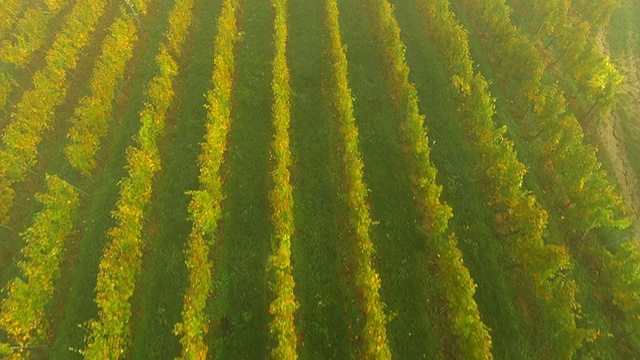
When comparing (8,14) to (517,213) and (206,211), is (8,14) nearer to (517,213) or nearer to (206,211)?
(206,211)

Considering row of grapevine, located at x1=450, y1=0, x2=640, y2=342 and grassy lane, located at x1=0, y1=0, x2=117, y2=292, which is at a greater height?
row of grapevine, located at x1=450, y1=0, x2=640, y2=342

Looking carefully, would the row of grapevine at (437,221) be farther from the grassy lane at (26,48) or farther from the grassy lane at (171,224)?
the grassy lane at (26,48)

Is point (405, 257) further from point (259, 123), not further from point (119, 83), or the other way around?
point (119, 83)

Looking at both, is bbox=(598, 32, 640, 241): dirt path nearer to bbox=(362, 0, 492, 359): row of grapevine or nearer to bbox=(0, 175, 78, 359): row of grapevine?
bbox=(362, 0, 492, 359): row of grapevine

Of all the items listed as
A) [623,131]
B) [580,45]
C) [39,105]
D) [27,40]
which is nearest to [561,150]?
[623,131]

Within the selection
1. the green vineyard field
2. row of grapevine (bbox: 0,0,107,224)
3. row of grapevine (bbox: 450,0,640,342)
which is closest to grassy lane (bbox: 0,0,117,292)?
the green vineyard field

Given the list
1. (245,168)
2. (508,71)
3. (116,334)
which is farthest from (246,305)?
(508,71)

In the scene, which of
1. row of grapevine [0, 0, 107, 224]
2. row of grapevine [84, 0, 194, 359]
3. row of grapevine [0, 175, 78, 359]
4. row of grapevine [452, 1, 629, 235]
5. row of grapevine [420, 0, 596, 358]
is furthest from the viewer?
row of grapevine [0, 0, 107, 224]
